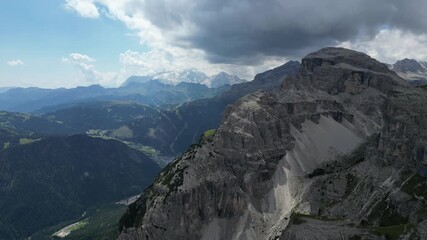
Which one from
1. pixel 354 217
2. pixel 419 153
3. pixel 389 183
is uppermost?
pixel 419 153

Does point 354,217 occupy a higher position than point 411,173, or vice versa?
point 411,173

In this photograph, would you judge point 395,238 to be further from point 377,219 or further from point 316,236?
point 377,219

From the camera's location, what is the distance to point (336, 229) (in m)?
150

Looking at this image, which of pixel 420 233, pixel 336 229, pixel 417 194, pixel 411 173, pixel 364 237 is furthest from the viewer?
pixel 411 173

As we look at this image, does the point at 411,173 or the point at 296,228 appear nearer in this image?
the point at 296,228

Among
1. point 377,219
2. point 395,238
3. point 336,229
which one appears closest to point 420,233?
point 395,238

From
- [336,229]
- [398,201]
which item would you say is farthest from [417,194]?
[336,229]

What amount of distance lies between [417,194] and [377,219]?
58.0 feet

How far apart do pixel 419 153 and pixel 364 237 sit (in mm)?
70171

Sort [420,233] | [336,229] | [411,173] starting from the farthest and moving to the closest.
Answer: [411,173], [336,229], [420,233]

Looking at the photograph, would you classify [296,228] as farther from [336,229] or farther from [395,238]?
[395,238]

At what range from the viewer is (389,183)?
643ft

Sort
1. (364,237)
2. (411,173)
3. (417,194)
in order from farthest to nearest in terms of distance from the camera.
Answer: (411,173), (417,194), (364,237)

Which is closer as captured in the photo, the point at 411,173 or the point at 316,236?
the point at 316,236
